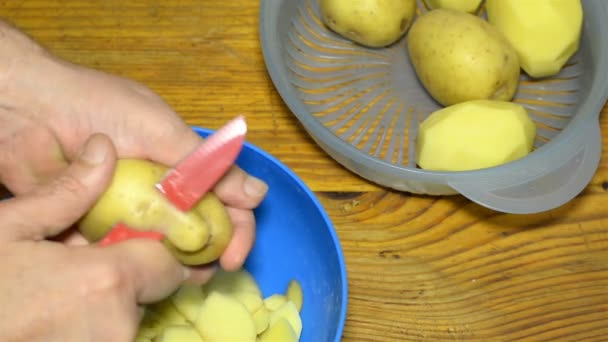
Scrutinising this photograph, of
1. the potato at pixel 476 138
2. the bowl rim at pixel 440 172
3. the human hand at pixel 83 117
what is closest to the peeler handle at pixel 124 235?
the human hand at pixel 83 117

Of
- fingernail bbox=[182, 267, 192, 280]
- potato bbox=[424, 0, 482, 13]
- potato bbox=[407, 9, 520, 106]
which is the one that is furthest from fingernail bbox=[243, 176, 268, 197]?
potato bbox=[424, 0, 482, 13]

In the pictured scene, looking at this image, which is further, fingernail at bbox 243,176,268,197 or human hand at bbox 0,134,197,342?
fingernail at bbox 243,176,268,197

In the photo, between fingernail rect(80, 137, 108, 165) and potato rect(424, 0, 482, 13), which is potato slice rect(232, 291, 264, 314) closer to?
fingernail rect(80, 137, 108, 165)

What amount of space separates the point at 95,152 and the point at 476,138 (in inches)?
20.5

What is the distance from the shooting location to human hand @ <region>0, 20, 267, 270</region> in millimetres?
762

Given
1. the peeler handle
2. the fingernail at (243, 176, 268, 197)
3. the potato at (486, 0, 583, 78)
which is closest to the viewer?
the peeler handle

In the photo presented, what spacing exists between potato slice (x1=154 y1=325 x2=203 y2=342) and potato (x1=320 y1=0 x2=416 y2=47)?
1.73ft

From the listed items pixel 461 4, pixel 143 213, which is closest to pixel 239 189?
pixel 143 213

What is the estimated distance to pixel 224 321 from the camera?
0.84 metres

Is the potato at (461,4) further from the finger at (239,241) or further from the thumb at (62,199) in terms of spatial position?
the thumb at (62,199)

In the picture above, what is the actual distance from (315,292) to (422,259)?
0.16 meters

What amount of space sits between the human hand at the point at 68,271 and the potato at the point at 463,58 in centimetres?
54

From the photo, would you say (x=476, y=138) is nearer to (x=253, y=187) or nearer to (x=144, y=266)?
(x=253, y=187)

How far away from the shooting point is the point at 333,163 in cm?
104
